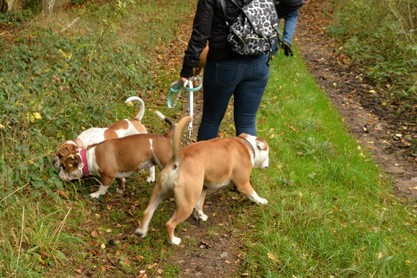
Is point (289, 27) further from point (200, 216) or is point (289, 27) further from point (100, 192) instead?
point (100, 192)

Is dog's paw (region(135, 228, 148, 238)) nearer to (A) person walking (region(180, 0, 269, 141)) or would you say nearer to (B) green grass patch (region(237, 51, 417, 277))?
(B) green grass patch (region(237, 51, 417, 277))

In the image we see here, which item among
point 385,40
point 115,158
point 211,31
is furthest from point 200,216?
point 385,40

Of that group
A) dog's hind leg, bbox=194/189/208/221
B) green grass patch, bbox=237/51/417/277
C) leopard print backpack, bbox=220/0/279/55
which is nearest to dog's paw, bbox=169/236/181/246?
dog's hind leg, bbox=194/189/208/221

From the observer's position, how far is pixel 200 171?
4270 millimetres

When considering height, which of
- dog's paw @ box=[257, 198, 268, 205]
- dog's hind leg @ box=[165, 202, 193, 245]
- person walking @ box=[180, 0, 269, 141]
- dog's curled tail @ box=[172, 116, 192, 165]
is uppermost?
person walking @ box=[180, 0, 269, 141]

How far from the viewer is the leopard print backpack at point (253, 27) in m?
4.16

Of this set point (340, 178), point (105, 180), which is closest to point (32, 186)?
point (105, 180)

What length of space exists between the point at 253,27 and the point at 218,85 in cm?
64

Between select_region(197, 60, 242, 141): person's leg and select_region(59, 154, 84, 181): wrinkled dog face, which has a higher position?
select_region(197, 60, 242, 141): person's leg

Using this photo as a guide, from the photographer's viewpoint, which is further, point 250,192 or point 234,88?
point 250,192

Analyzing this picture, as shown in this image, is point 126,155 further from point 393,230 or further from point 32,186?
point 393,230

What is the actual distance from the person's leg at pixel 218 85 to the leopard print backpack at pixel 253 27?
8.4 inches

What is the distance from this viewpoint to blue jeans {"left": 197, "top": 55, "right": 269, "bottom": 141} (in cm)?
442

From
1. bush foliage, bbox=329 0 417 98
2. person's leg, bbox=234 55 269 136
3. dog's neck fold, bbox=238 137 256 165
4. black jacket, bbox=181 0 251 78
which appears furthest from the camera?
bush foliage, bbox=329 0 417 98
